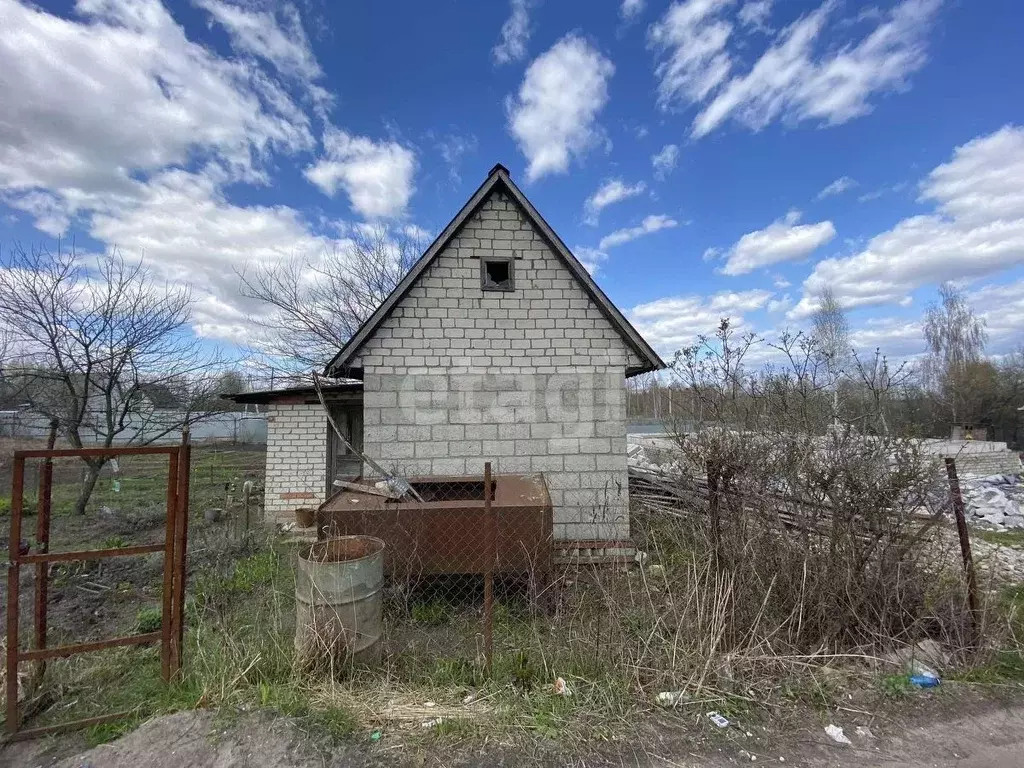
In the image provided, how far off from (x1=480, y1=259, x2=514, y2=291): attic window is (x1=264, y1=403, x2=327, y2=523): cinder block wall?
15.0ft

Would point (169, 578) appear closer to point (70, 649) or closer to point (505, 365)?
point (70, 649)

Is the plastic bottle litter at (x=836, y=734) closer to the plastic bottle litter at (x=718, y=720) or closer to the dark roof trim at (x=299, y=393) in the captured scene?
the plastic bottle litter at (x=718, y=720)

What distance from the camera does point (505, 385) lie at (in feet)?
21.5

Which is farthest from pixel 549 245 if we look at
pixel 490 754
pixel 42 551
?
pixel 42 551

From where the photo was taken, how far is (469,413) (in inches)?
255

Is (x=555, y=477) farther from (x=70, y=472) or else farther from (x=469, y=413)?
(x=70, y=472)

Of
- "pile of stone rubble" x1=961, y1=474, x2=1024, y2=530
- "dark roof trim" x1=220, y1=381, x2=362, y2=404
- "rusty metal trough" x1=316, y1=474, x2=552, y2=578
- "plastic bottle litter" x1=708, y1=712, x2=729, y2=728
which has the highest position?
"dark roof trim" x1=220, y1=381, x2=362, y2=404

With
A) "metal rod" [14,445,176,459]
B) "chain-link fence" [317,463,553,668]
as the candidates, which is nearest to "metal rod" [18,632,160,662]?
"metal rod" [14,445,176,459]

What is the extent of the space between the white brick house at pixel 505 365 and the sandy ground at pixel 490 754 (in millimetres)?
3598

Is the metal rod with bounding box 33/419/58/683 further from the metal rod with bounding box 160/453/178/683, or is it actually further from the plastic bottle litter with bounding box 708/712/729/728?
the plastic bottle litter with bounding box 708/712/729/728

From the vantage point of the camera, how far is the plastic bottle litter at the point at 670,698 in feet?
9.80

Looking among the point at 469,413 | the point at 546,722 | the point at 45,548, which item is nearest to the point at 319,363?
the point at 469,413

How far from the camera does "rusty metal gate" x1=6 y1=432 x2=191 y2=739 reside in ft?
9.27

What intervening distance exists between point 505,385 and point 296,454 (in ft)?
16.6
